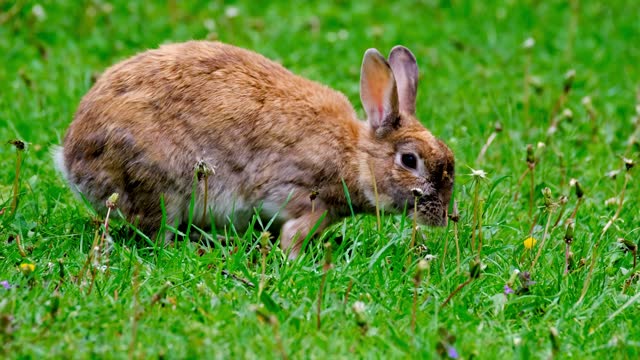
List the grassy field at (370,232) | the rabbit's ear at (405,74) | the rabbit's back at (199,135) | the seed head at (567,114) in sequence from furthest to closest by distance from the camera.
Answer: the seed head at (567,114)
the rabbit's ear at (405,74)
the rabbit's back at (199,135)
the grassy field at (370,232)

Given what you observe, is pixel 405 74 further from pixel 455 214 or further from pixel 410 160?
pixel 455 214

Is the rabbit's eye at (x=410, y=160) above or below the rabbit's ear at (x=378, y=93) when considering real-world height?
below

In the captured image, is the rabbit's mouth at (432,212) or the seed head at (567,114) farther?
the seed head at (567,114)

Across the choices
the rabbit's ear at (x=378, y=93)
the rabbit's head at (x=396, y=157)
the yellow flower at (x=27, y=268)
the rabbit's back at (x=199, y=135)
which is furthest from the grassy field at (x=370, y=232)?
the rabbit's ear at (x=378, y=93)

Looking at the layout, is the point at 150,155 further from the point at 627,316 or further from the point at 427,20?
the point at 427,20

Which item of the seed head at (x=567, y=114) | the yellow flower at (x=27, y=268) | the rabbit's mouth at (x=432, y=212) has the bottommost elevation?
the rabbit's mouth at (x=432, y=212)

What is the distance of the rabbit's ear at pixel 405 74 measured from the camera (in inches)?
260

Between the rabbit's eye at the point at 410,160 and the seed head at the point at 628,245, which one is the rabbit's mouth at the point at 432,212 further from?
the seed head at the point at 628,245

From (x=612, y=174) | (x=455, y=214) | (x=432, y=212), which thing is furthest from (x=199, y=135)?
(x=612, y=174)

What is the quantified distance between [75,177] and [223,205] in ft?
2.70

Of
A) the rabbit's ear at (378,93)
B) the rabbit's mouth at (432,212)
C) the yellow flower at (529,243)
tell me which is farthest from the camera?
the rabbit's ear at (378,93)

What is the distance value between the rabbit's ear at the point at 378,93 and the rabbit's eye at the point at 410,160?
0.22 metres

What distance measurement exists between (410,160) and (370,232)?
522mm

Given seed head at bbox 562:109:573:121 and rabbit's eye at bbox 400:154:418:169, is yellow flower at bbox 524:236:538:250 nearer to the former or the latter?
rabbit's eye at bbox 400:154:418:169
